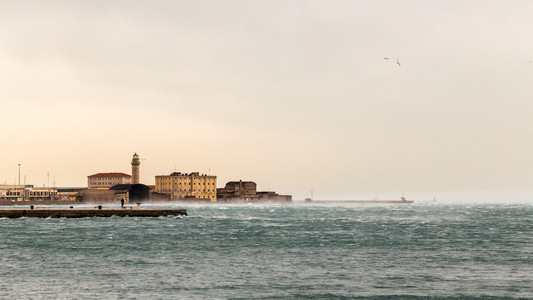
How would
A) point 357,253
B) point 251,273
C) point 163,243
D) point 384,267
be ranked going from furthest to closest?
point 163,243
point 357,253
point 384,267
point 251,273

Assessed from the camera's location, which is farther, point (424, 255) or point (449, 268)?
point (424, 255)

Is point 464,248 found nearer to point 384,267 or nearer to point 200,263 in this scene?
point 384,267

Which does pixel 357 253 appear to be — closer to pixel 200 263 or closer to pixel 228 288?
pixel 200 263

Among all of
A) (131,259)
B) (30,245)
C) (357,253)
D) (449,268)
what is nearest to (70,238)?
(30,245)

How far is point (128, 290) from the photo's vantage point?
127 feet

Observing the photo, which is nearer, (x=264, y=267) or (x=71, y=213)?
(x=264, y=267)

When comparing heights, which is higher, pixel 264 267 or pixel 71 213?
pixel 71 213

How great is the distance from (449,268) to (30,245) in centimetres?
4221

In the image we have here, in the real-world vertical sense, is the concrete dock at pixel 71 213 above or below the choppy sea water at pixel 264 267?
above

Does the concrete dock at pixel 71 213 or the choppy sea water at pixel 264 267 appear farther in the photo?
the concrete dock at pixel 71 213

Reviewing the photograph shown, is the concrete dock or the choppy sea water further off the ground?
the concrete dock

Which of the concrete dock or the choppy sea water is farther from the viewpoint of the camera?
the concrete dock

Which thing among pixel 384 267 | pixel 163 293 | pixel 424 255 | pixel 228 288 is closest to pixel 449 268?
pixel 384 267

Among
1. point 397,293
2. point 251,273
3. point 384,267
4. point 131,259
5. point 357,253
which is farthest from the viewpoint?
point 357,253
